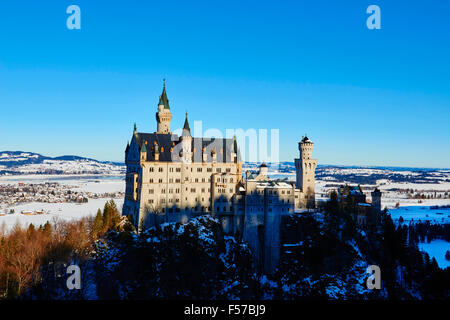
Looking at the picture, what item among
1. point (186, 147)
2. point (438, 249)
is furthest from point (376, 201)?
point (438, 249)

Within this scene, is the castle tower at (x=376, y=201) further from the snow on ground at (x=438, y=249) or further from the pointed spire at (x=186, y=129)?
the snow on ground at (x=438, y=249)

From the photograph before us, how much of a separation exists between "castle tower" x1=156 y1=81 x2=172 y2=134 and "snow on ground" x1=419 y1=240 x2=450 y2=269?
113812mm

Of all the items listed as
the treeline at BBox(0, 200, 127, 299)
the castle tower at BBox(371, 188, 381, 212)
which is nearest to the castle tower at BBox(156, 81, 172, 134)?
the treeline at BBox(0, 200, 127, 299)

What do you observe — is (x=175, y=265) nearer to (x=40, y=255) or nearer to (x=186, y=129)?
(x=40, y=255)

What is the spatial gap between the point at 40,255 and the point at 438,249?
168 meters

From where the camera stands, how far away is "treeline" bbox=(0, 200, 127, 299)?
65.1 metres

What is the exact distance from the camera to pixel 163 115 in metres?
105

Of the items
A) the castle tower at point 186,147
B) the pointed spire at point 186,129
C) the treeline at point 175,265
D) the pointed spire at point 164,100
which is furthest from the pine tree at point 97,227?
the pointed spire at point 164,100

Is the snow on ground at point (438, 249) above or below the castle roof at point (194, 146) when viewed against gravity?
below

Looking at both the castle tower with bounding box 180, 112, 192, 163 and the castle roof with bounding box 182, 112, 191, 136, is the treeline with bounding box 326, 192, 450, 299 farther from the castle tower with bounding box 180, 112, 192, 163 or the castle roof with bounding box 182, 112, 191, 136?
the castle roof with bounding box 182, 112, 191, 136

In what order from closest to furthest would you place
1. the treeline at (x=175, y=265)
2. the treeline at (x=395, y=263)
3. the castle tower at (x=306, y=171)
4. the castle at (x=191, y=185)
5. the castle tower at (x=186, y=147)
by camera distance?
the treeline at (x=175, y=265)
the castle at (x=191, y=185)
the treeline at (x=395, y=263)
the castle tower at (x=186, y=147)
the castle tower at (x=306, y=171)

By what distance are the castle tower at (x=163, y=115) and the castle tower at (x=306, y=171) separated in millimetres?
37568

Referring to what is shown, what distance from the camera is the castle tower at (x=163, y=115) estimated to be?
4149 inches
